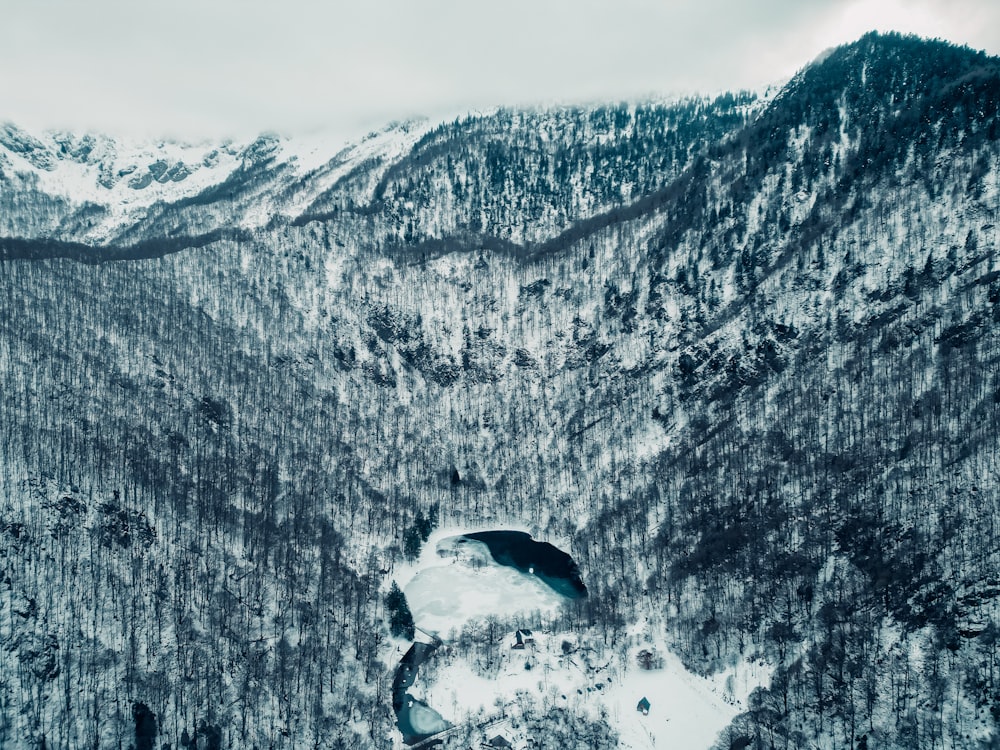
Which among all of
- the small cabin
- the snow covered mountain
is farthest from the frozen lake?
the small cabin

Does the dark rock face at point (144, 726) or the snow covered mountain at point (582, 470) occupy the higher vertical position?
the snow covered mountain at point (582, 470)

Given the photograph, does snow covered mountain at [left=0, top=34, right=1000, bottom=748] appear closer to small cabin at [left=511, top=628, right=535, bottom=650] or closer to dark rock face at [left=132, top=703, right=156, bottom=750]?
dark rock face at [left=132, top=703, right=156, bottom=750]

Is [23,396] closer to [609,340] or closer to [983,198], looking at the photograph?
[609,340]

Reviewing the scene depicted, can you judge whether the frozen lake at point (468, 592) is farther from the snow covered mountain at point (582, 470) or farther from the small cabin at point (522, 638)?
the small cabin at point (522, 638)

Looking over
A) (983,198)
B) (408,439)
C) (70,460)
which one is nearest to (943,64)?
(983,198)


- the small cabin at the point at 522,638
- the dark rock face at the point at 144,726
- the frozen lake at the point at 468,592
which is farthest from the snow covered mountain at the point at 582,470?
the frozen lake at the point at 468,592

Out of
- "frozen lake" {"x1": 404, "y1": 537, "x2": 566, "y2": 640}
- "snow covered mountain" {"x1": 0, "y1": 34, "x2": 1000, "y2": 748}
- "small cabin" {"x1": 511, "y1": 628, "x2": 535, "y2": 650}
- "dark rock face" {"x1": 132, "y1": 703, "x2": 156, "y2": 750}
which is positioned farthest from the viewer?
"frozen lake" {"x1": 404, "y1": 537, "x2": 566, "y2": 640}

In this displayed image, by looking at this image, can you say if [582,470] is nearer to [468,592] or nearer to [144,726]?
[468,592]

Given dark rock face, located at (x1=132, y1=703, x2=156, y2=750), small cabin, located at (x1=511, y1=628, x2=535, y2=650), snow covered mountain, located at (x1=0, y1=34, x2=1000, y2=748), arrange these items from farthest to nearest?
small cabin, located at (x1=511, y1=628, x2=535, y2=650) < snow covered mountain, located at (x1=0, y1=34, x2=1000, y2=748) < dark rock face, located at (x1=132, y1=703, x2=156, y2=750)
